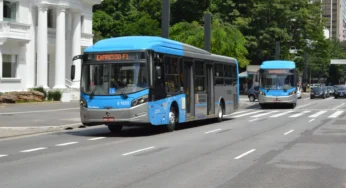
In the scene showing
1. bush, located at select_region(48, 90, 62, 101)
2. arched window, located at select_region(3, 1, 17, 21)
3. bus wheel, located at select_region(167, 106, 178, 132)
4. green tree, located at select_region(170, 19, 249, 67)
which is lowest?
bus wheel, located at select_region(167, 106, 178, 132)

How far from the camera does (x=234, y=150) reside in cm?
1478

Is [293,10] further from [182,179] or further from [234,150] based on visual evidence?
[182,179]

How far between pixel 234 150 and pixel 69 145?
15.8 ft

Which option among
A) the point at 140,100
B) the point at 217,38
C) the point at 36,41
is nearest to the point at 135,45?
the point at 140,100

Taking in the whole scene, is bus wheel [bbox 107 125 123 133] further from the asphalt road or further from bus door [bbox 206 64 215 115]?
bus door [bbox 206 64 215 115]

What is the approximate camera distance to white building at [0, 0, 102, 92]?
38656 mm

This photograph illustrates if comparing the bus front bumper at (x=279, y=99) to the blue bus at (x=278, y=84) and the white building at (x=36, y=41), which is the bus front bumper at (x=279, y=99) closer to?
the blue bus at (x=278, y=84)

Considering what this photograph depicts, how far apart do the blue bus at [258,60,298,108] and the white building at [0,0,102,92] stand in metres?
15.1

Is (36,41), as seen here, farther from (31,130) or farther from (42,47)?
(31,130)

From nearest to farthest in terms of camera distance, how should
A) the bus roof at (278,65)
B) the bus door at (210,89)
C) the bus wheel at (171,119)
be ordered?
1. the bus wheel at (171,119)
2. the bus door at (210,89)
3. the bus roof at (278,65)

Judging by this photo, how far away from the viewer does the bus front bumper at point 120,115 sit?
17984 mm

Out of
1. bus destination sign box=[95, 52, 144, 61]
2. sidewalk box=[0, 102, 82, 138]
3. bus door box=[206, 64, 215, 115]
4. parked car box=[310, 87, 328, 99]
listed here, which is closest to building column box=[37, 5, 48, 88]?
sidewalk box=[0, 102, 82, 138]

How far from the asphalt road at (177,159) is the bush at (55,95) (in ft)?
65.9

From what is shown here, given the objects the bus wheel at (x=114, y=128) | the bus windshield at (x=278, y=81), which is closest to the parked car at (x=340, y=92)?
the bus windshield at (x=278, y=81)
